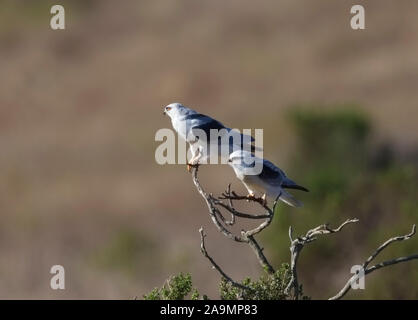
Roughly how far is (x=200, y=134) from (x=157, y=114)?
2105cm

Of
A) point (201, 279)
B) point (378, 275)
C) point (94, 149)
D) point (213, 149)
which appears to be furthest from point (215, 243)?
point (213, 149)

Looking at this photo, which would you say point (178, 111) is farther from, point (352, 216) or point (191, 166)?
point (352, 216)

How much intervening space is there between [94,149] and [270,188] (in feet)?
65.3

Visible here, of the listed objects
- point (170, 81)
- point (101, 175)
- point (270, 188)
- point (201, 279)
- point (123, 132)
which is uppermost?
point (170, 81)

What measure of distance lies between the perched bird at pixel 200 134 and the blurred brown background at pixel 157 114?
24.5 ft

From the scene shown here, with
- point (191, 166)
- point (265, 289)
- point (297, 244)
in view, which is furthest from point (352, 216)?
point (297, 244)

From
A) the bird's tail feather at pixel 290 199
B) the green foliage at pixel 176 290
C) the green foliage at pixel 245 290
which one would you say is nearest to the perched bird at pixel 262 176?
the bird's tail feather at pixel 290 199

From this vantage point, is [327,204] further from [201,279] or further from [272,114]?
[272,114]

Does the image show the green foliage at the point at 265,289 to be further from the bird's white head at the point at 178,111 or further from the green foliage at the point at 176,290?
the bird's white head at the point at 178,111

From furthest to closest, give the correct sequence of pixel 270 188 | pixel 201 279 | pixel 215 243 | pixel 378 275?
pixel 215 243
pixel 201 279
pixel 378 275
pixel 270 188

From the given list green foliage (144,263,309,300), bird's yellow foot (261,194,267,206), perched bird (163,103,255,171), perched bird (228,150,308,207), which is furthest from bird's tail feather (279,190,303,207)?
green foliage (144,263,309,300)

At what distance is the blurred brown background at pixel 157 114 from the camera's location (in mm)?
17891

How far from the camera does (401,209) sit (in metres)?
16.0

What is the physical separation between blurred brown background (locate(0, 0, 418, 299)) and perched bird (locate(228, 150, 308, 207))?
7657 millimetres
